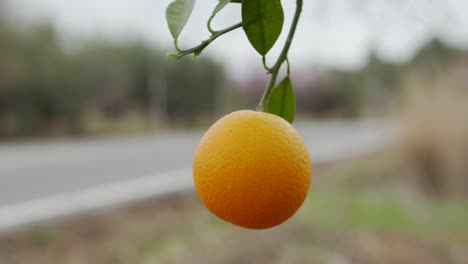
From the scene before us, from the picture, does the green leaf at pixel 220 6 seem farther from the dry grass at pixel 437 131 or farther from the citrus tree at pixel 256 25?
the dry grass at pixel 437 131

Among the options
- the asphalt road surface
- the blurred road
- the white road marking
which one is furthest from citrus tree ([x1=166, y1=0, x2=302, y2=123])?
the asphalt road surface

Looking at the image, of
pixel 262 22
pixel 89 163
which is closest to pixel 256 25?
pixel 262 22

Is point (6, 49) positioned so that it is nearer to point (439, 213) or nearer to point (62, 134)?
point (62, 134)

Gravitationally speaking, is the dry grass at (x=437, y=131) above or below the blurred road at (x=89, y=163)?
above

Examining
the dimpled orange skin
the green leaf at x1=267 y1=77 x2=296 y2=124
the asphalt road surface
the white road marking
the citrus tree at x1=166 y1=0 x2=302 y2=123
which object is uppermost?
the citrus tree at x1=166 y1=0 x2=302 y2=123

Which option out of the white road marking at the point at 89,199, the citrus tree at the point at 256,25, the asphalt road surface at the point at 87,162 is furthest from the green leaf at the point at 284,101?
the asphalt road surface at the point at 87,162

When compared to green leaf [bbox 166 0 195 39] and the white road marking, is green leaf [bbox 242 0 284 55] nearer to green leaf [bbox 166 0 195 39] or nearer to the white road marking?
green leaf [bbox 166 0 195 39]
